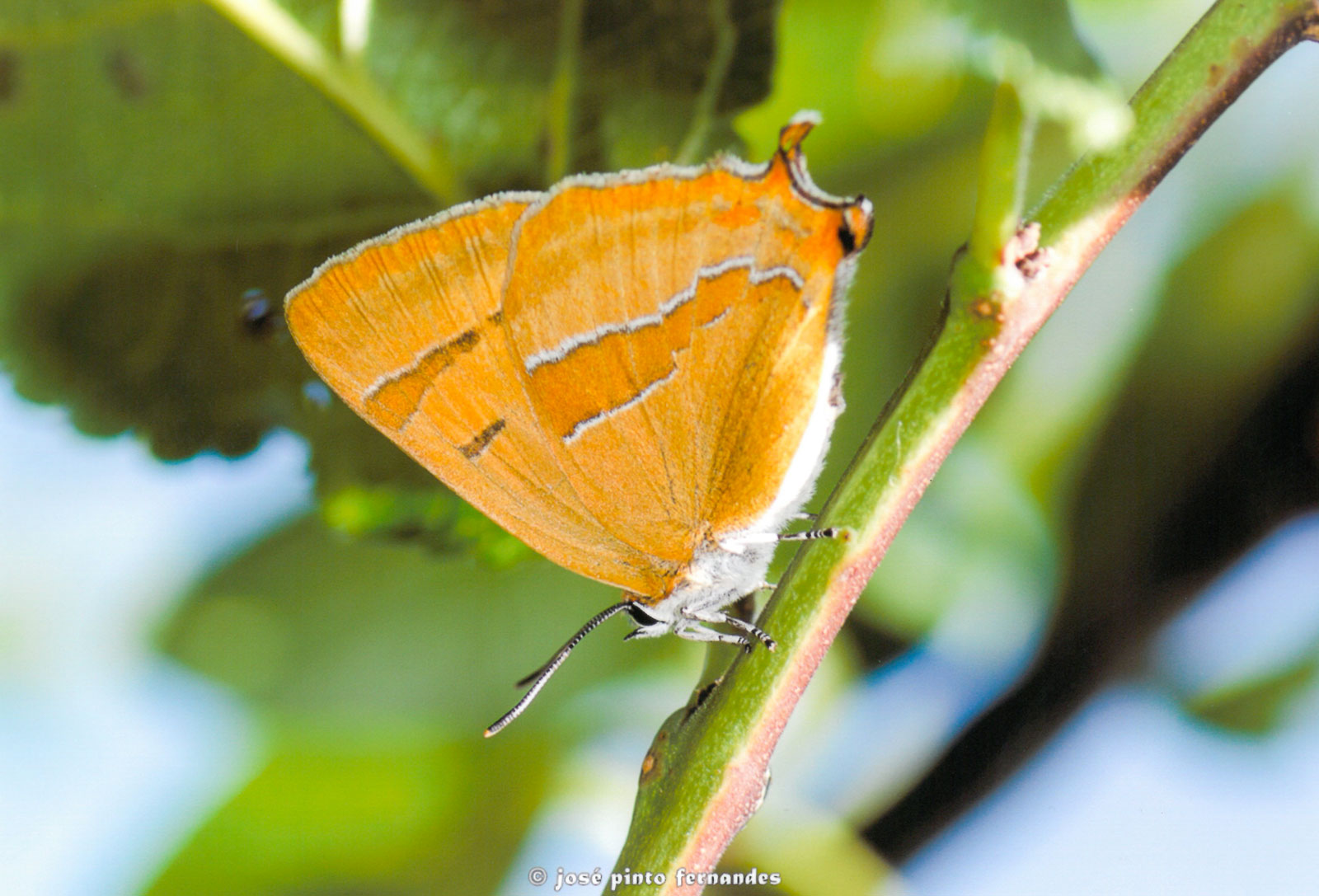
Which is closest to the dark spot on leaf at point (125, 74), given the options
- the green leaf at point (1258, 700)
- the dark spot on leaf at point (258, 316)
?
the dark spot on leaf at point (258, 316)

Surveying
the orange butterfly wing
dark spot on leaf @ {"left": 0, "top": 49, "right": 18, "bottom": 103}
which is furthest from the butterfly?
dark spot on leaf @ {"left": 0, "top": 49, "right": 18, "bottom": 103}

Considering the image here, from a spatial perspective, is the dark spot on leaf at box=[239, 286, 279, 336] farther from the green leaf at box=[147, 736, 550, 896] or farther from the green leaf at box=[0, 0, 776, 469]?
the green leaf at box=[147, 736, 550, 896]

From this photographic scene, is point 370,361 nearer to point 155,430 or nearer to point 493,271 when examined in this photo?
point 493,271

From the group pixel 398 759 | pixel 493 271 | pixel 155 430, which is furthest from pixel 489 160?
pixel 398 759

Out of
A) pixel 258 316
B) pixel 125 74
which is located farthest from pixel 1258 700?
pixel 125 74

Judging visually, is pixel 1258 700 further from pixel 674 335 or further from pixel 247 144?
pixel 247 144

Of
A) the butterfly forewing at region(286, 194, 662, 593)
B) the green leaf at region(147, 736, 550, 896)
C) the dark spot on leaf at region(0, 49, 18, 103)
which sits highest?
the dark spot on leaf at region(0, 49, 18, 103)

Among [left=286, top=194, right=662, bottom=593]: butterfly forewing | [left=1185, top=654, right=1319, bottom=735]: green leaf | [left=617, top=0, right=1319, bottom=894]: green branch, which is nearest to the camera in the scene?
[left=617, top=0, right=1319, bottom=894]: green branch
